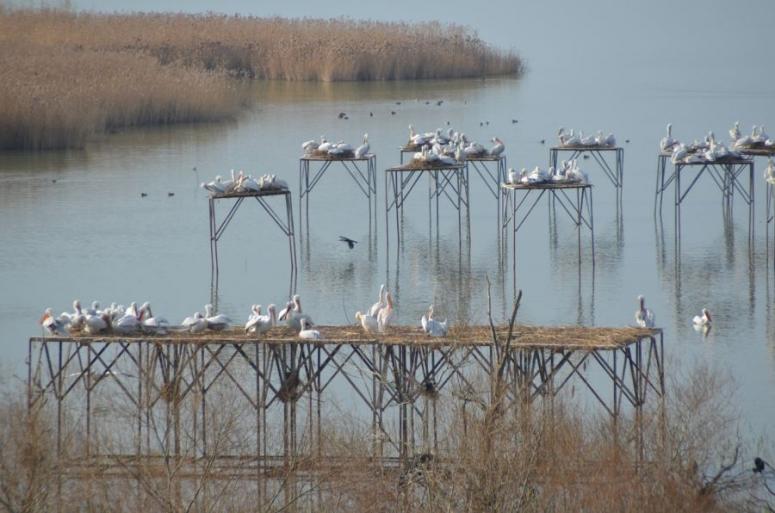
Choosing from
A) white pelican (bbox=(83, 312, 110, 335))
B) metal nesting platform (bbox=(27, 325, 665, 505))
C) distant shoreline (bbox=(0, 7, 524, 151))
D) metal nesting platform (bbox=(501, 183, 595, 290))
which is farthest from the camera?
distant shoreline (bbox=(0, 7, 524, 151))

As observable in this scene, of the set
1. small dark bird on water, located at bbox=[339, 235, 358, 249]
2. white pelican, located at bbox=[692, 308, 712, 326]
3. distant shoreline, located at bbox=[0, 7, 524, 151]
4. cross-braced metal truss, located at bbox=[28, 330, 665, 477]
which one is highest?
distant shoreline, located at bbox=[0, 7, 524, 151]

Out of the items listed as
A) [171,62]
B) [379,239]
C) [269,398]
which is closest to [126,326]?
[269,398]

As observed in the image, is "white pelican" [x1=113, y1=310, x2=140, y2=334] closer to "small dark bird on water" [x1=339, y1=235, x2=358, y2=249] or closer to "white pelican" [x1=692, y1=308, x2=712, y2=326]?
"white pelican" [x1=692, y1=308, x2=712, y2=326]

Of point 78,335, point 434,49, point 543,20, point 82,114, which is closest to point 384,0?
point 543,20

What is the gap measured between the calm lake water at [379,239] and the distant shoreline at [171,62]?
638 millimetres

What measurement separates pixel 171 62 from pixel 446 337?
3386 centimetres

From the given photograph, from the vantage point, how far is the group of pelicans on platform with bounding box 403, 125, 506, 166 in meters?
23.2

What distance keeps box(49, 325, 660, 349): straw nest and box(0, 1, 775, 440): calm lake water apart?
5.92 ft

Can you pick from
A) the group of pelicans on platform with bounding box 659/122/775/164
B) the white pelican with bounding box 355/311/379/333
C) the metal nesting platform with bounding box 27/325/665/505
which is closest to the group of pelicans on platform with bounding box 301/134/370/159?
the group of pelicans on platform with bounding box 659/122/775/164

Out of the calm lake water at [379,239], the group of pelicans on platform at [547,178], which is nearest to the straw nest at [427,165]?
the calm lake water at [379,239]

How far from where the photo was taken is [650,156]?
33.0 meters

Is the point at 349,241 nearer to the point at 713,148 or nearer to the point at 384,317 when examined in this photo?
the point at 713,148

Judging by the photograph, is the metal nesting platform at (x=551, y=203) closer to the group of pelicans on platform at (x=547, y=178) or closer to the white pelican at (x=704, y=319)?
the group of pelicans on platform at (x=547, y=178)

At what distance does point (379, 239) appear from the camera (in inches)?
953
